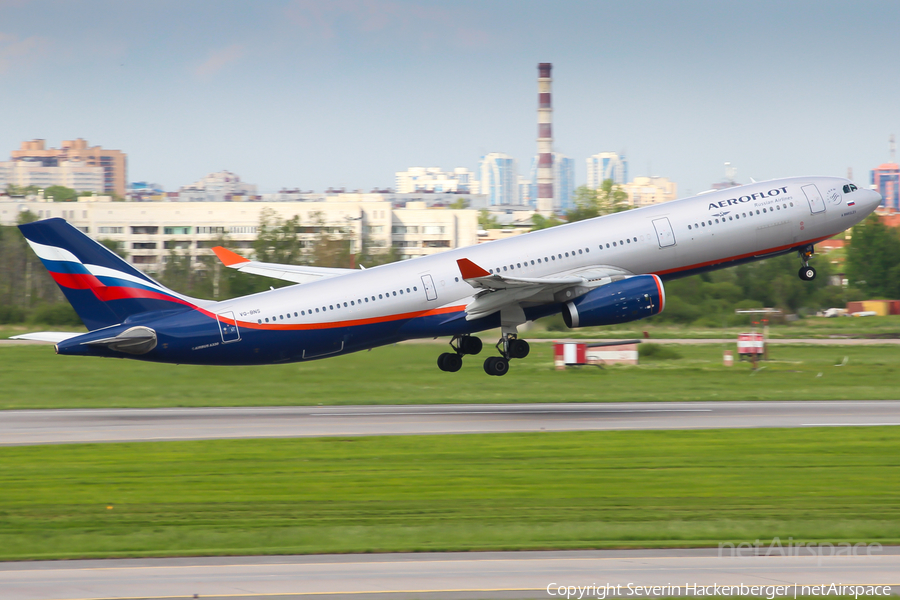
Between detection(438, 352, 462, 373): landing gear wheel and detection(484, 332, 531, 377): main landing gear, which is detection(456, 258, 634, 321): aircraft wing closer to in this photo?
detection(484, 332, 531, 377): main landing gear

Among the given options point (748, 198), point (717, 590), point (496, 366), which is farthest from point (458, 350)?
point (717, 590)

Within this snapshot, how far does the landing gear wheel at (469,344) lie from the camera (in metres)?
43.2

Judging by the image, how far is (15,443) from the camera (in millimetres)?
34781

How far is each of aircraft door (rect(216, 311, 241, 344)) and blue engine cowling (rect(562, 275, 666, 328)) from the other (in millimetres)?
13564

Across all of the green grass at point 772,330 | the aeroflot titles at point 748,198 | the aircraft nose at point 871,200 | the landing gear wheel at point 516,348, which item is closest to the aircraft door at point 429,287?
the landing gear wheel at point 516,348

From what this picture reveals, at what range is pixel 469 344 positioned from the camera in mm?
43375

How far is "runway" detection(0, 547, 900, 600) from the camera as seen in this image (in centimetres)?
1723

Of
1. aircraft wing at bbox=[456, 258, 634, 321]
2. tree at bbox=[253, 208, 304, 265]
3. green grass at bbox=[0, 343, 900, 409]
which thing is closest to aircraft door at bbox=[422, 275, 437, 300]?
aircraft wing at bbox=[456, 258, 634, 321]

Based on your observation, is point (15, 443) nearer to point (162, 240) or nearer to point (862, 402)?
point (862, 402)

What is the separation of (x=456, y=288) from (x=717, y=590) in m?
24.7

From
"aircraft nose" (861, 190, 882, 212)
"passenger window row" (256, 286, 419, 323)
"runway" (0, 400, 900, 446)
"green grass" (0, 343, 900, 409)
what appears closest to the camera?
"runway" (0, 400, 900, 446)

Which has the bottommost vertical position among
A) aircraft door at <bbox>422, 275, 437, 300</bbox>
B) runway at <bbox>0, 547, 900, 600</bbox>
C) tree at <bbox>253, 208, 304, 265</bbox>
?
runway at <bbox>0, 547, 900, 600</bbox>

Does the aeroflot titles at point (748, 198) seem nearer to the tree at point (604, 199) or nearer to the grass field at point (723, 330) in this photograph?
the grass field at point (723, 330)

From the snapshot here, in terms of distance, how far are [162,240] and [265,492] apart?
17615cm
